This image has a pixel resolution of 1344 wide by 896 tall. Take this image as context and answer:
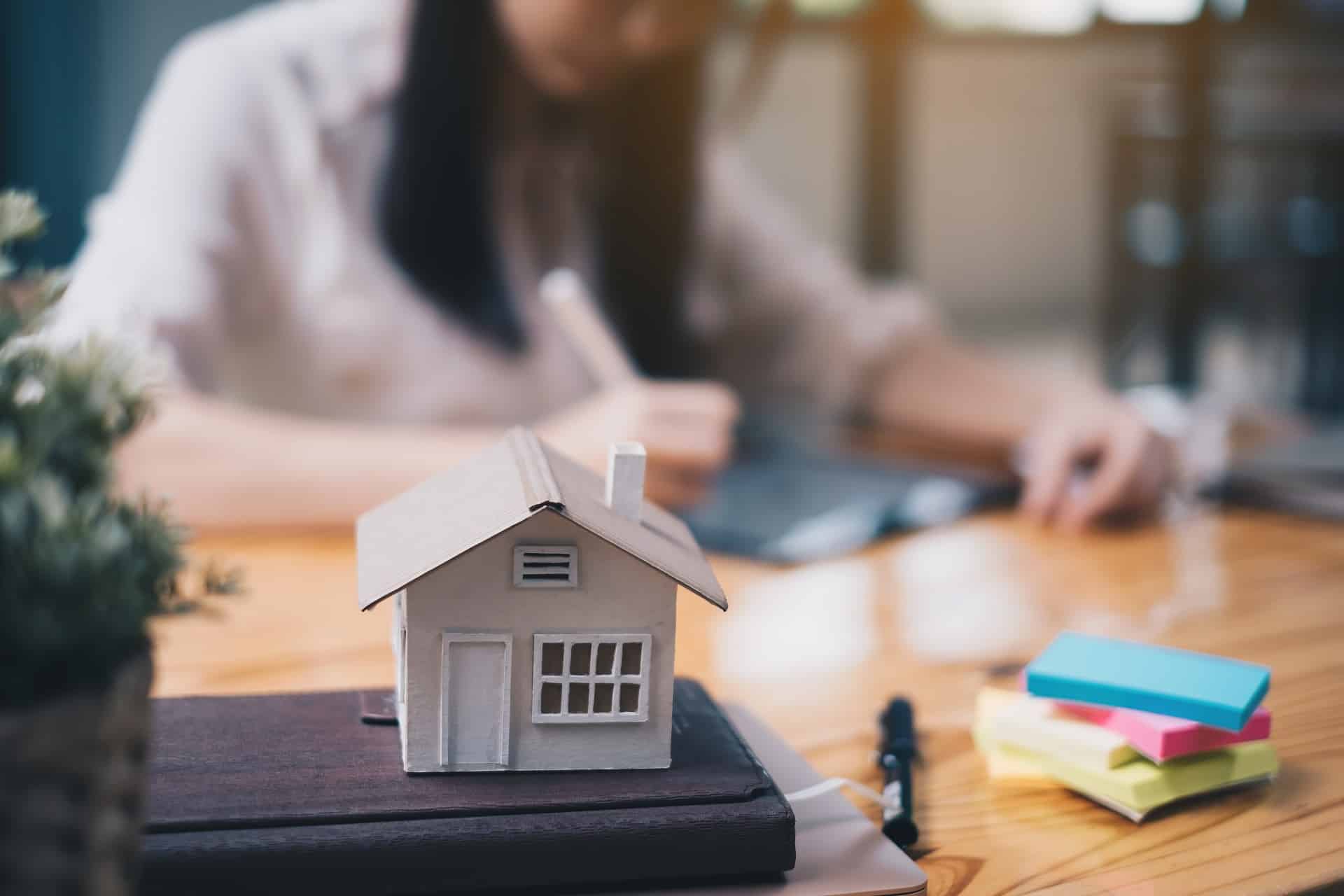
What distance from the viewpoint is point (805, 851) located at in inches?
16.5

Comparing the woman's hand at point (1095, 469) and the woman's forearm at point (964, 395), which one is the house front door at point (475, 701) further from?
the woman's forearm at point (964, 395)

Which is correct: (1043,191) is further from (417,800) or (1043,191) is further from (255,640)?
(417,800)

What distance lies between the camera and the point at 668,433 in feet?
3.37

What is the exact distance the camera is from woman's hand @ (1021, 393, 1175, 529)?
1074 mm

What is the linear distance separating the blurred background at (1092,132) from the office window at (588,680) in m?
1.12

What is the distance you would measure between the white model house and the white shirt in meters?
0.71

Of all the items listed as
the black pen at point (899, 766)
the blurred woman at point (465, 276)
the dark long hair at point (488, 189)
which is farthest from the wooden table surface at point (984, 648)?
the dark long hair at point (488, 189)

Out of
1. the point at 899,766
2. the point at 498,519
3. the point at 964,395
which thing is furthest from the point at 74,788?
the point at 964,395

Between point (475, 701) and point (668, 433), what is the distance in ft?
2.09

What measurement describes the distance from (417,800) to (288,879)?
4 centimetres

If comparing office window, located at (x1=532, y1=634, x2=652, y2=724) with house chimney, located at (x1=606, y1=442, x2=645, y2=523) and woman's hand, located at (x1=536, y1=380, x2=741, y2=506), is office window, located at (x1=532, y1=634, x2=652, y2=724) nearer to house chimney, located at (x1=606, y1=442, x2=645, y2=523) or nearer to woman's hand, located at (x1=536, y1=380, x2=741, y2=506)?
house chimney, located at (x1=606, y1=442, x2=645, y2=523)

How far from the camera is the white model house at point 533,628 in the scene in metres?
0.39

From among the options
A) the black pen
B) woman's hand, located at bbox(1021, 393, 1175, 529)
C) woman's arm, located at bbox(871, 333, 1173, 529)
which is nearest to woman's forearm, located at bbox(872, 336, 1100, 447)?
woman's arm, located at bbox(871, 333, 1173, 529)

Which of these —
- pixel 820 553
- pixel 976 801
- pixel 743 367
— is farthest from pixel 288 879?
pixel 743 367
